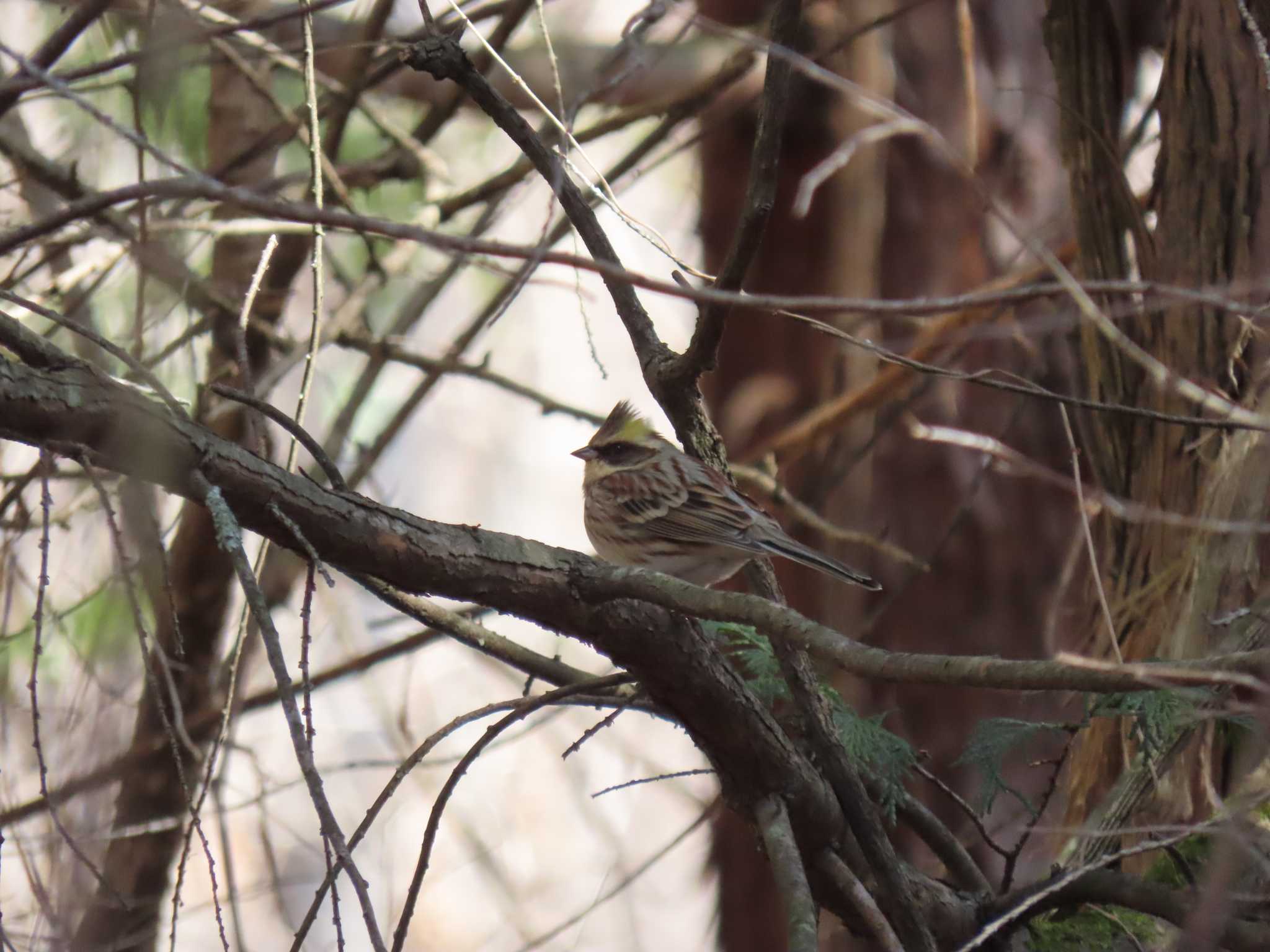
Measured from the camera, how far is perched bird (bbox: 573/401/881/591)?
13.7 ft

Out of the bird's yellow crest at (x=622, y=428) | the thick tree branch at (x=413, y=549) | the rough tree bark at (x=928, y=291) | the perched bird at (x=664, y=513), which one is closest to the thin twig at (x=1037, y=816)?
the thick tree branch at (x=413, y=549)

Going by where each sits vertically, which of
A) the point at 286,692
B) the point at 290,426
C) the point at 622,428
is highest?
the point at 622,428

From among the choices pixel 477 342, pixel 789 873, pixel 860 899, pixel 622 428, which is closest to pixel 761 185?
pixel 789 873

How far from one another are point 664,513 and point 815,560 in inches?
31.9

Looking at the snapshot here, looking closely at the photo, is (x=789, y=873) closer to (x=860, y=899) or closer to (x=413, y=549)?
(x=860, y=899)

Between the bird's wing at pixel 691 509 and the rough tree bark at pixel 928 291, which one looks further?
the rough tree bark at pixel 928 291

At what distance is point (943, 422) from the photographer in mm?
6023

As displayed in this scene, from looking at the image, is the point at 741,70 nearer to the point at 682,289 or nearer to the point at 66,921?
the point at 682,289

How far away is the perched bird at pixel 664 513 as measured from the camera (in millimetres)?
4172

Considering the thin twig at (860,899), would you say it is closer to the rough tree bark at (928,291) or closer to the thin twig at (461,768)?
the thin twig at (461,768)

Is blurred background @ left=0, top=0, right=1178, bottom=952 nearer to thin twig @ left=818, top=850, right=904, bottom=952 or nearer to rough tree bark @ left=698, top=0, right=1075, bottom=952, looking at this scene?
rough tree bark @ left=698, top=0, right=1075, bottom=952

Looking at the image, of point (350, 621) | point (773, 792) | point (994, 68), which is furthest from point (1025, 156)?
point (773, 792)

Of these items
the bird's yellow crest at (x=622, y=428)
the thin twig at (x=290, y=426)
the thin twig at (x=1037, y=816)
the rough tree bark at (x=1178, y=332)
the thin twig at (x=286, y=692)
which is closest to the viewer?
the thin twig at (x=286, y=692)

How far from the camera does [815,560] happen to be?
3.88 meters
